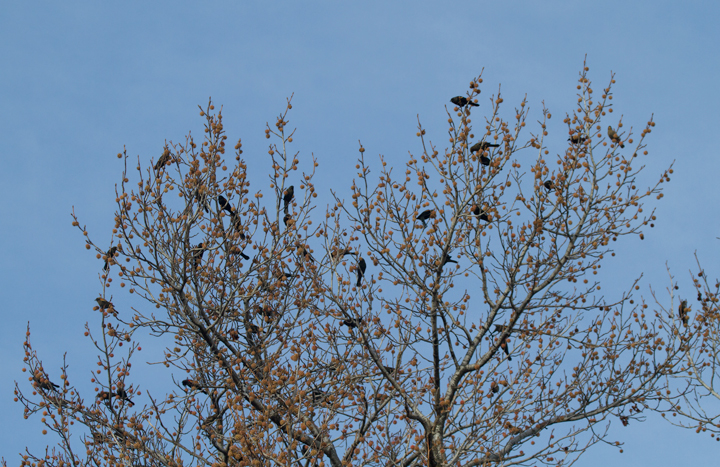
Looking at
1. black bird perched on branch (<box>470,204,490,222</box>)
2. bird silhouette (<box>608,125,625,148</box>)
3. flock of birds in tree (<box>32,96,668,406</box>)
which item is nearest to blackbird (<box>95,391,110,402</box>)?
flock of birds in tree (<box>32,96,668,406</box>)

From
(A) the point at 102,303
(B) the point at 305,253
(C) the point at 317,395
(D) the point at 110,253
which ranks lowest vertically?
(C) the point at 317,395

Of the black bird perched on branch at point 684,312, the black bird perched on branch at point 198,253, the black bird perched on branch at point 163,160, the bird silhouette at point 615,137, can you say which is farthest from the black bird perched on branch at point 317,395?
the black bird perched on branch at point 684,312

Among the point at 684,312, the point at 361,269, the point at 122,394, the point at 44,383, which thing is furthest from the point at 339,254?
the point at 684,312

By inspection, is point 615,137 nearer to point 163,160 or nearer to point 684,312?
point 684,312

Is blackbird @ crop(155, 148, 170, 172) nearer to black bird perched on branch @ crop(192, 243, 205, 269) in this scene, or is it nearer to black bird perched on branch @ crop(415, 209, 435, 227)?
black bird perched on branch @ crop(192, 243, 205, 269)

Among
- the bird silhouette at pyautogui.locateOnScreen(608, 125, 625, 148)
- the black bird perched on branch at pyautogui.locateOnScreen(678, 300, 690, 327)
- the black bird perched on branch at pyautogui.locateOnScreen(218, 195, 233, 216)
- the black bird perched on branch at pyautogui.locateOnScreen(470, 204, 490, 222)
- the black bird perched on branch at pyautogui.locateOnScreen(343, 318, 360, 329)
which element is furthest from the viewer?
the black bird perched on branch at pyautogui.locateOnScreen(678, 300, 690, 327)

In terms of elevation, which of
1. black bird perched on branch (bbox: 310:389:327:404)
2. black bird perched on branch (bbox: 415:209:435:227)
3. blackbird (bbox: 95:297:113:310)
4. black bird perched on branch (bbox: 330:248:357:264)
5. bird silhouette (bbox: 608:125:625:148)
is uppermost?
bird silhouette (bbox: 608:125:625:148)

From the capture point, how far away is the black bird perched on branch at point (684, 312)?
11.4 metres

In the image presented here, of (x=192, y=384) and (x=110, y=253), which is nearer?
(x=110, y=253)

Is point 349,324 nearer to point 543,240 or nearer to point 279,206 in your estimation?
point 279,206

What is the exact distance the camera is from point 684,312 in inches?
452

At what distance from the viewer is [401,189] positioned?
9164 mm

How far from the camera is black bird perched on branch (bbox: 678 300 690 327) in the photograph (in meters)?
11.4

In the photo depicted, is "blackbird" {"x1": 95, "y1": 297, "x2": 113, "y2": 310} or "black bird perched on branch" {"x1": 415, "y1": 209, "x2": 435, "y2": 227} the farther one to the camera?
"black bird perched on branch" {"x1": 415, "y1": 209, "x2": 435, "y2": 227}
